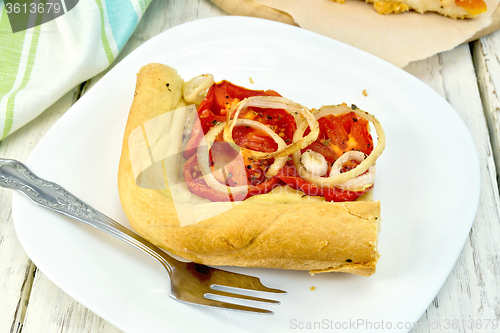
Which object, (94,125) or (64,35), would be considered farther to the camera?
(64,35)

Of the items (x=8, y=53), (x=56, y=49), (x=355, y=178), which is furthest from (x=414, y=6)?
(x=8, y=53)

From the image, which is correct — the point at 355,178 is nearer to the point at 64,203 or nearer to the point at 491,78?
the point at 64,203

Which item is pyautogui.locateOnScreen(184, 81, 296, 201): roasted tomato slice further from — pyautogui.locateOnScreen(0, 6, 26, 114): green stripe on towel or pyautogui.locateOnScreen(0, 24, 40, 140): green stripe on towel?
pyautogui.locateOnScreen(0, 6, 26, 114): green stripe on towel

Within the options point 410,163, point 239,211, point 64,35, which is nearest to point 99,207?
point 239,211

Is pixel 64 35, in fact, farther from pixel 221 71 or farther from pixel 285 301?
pixel 285 301

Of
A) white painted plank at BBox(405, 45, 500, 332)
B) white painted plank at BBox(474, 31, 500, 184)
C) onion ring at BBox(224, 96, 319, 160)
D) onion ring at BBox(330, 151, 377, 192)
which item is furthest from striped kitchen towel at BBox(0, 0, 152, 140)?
white painted plank at BBox(474, 31, 500, 184)

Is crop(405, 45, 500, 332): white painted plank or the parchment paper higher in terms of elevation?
the parchment paper

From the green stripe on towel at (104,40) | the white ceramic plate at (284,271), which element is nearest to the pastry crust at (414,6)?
the white ceramic plate at (284,271)
